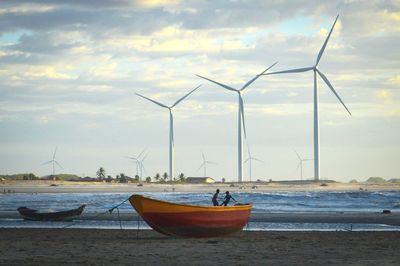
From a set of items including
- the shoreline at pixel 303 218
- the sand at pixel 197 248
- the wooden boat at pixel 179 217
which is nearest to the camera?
the sand at pixel 197 248

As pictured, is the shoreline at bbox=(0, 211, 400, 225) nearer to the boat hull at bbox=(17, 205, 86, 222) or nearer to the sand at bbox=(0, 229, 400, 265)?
Answer: the boat hull at bbox=(17, 205, 86, 222)

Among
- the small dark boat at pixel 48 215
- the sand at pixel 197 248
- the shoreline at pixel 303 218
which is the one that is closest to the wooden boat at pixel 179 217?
the sand at pixel 197 248

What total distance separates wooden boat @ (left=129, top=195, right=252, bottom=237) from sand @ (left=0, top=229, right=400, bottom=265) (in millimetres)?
554

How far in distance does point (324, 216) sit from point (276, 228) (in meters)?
13.9

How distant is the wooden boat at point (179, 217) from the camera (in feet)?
133

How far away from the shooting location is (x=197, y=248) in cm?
3534

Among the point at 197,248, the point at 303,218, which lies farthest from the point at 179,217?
the point at 303,218

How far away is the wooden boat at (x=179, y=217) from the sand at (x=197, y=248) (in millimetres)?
554

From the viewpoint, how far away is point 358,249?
34.8m

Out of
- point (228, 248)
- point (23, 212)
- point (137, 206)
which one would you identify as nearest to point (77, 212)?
point (23, 212)

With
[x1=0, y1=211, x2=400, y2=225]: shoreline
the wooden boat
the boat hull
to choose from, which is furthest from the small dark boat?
the wooden boat

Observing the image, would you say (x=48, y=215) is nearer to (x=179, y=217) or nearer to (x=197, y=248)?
(x=179, y=217)

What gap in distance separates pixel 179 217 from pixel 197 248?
5.31 metres

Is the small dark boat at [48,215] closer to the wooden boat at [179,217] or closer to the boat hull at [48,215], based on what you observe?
the boat hull at [48,215]
